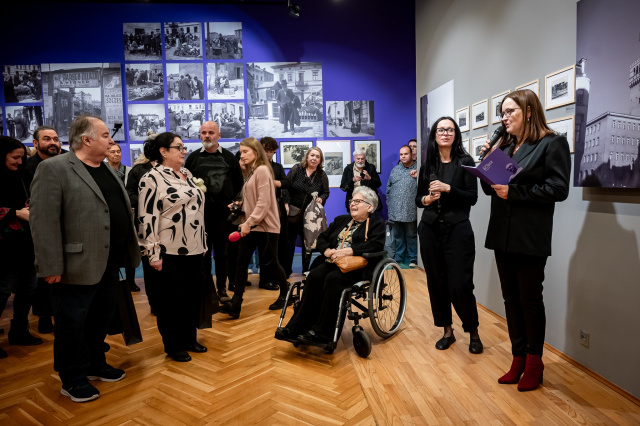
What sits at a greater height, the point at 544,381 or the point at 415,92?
the point at 415,92

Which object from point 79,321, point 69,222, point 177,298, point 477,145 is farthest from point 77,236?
point 477,145

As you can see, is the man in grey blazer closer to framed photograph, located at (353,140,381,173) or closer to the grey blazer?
the grey blazer

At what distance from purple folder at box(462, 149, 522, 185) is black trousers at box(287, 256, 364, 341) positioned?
4.36 feet

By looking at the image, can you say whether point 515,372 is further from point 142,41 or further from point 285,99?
point 142,41

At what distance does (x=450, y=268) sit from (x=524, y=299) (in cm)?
75

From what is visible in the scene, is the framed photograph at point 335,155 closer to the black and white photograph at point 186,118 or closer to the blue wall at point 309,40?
the blue wall at point 309,40

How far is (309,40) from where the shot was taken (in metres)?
7.15

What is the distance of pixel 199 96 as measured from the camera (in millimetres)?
7102

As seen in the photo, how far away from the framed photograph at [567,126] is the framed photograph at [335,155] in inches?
168

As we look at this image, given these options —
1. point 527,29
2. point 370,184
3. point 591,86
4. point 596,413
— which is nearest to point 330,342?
point 596,413

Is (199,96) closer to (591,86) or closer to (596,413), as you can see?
(591,86)

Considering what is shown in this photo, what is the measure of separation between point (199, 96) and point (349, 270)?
5.01m

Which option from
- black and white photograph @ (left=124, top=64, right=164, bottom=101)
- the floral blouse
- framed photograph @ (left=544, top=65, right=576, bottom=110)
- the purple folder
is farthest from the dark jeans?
black and white photograph @ (left=124, top=64, right=164, bottom=101)

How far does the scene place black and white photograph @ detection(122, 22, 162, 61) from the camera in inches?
272
